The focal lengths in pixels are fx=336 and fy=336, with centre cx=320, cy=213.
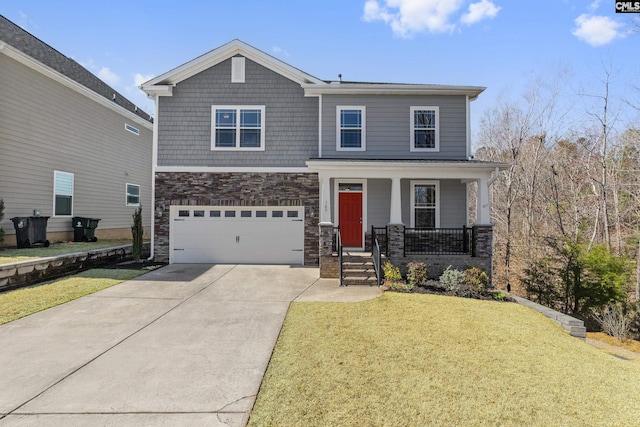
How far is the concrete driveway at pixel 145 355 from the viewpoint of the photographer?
3469 millimetres

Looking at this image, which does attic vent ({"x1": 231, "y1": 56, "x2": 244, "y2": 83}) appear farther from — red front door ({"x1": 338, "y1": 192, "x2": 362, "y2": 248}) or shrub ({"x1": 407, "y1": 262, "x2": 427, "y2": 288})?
shrub ({"x1": 407, "y1": 262, "x2": 427, "y2": 288})

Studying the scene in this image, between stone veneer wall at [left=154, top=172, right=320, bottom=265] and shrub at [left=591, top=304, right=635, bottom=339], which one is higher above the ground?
stone veneer wall at [left=154, top=172, right=320, bottom=265]

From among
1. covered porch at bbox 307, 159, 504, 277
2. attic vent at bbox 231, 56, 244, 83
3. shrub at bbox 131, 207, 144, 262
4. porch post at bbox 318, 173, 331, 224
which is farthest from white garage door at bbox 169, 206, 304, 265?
attic vent at bbox 231, 56, 244, 83

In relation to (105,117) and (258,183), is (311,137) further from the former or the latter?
(105,117)

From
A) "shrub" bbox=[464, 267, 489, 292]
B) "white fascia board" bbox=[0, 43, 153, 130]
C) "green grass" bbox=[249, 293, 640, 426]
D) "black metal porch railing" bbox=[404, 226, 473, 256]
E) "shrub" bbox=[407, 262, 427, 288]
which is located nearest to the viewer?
"green grass" bbox=[249, 293, 640, 426]

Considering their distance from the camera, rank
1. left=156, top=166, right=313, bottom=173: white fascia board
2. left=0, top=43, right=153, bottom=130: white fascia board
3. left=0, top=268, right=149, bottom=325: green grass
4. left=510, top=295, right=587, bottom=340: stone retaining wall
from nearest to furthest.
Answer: left=0, top=268, right=149, bottom=325: green grass
left=510, top=295, right=587, bottom=340: stone retaining wall
left=0, top=43, right=153, bottom=130: white fascia board
left=156, top=166, right=313, bottom=173: white fascia board

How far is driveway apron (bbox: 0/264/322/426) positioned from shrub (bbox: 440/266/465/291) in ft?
13.3

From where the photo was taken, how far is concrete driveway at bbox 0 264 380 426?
347 centimetres

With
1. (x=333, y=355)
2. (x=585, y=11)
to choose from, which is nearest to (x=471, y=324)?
(x=333, y=355)

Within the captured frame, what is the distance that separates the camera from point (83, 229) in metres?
14.4

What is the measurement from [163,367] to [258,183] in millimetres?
8395

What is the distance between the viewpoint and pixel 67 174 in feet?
46.6

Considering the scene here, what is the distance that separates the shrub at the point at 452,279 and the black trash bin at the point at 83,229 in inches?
561

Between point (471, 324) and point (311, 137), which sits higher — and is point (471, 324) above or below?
below
